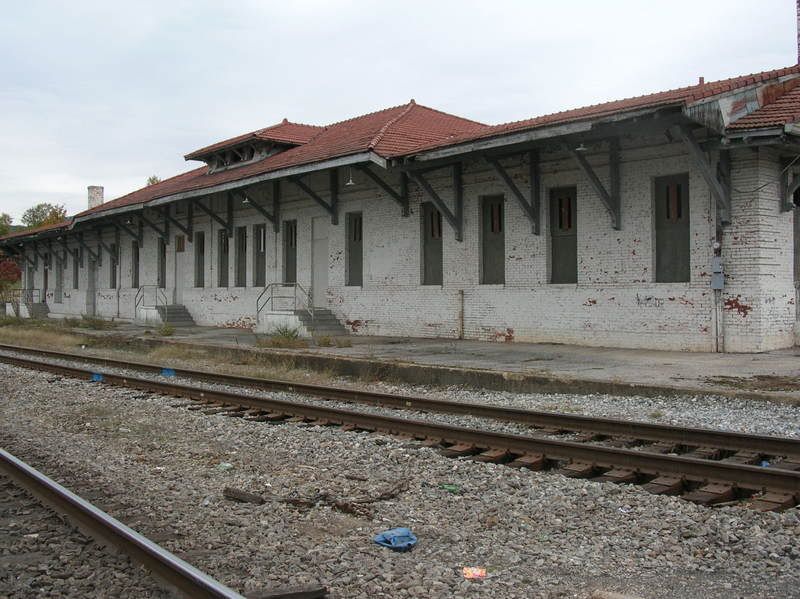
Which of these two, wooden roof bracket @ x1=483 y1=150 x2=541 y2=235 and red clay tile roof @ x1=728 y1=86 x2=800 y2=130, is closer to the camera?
red clay tile roof @ x1=728 y1=86 x2=800 y2=130

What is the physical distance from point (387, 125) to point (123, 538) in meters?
17.5

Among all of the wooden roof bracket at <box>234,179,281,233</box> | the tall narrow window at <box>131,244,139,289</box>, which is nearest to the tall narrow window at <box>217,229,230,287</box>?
the wooden roof bracket at <box>234,179,281,233</box>

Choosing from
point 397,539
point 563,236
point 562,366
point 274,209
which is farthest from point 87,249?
point 397,539

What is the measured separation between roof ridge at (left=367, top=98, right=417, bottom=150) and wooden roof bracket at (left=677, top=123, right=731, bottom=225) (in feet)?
23.3

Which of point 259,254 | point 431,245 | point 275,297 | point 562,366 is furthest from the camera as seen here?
point 259,254

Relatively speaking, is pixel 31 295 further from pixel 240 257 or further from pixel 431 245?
pixel 431 245

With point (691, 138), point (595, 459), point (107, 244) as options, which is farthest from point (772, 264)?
point (107, 244)

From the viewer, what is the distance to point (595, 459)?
6.61 meters

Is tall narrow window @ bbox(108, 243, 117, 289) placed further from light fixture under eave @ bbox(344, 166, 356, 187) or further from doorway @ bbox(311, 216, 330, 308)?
light fixture under eave @ bbox(344, 166, 356, 187)

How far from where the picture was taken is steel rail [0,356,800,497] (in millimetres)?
5648

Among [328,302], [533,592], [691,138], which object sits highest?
[691,138]

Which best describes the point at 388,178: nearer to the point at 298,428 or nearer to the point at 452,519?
the point at 298,428

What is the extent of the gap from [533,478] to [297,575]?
2.59 metres

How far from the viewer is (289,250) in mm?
23969
